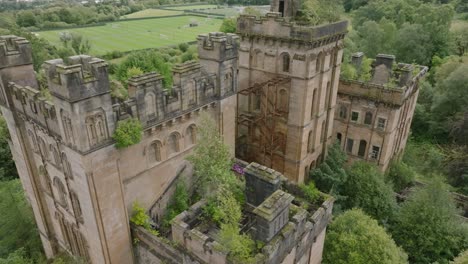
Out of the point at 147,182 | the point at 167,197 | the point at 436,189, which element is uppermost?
the point at 147,182

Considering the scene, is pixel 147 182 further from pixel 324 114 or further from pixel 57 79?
pixel 324 114

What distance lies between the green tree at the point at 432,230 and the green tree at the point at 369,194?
212cm

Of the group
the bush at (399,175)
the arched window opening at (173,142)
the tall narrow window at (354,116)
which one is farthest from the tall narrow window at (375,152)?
the arched window opening at (173,142)

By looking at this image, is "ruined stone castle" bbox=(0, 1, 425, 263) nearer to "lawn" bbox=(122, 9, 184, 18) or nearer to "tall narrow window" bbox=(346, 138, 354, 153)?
"tall narrow window" bbox=(346, 138, 354, 153)

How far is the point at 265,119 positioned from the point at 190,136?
947 cm

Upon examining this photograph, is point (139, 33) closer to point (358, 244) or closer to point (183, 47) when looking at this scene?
point (183, 47)

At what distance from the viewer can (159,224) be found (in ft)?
68.0

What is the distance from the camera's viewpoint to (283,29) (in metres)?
25.2

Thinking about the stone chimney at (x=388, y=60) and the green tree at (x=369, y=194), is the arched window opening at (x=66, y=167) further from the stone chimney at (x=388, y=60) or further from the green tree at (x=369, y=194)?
the stone chimney at (x=388, y=60)

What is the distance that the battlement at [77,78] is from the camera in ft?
45.3

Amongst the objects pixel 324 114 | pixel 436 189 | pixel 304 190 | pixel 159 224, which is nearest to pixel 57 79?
pixel 159 224

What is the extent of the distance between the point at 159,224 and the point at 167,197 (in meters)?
1.66

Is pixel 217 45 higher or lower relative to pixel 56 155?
higher

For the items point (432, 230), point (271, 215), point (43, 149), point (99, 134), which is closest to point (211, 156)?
point (271, 215)
